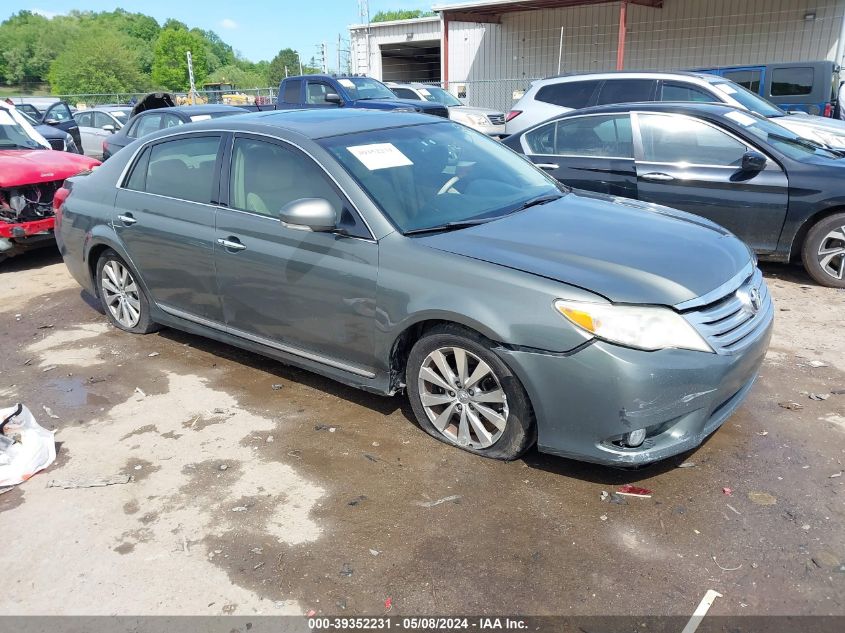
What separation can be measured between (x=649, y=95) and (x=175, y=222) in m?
7.25

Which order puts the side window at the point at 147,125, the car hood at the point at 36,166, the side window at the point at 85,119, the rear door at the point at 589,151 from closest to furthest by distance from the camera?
the rear door at the point at 589,151
the car hood at the point at 36,166
the side window at the point at 147,125
the side window at the point at 85,119

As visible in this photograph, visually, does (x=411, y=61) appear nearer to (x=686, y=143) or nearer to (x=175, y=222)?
(x=686, y=143)

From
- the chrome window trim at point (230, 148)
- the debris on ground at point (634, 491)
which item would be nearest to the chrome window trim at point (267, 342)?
the chrome window trim at point (230, 148)

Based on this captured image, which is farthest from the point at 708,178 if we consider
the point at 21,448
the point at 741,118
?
the point at 21,448

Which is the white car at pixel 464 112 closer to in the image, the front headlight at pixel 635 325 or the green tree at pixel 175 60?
the front headlight at pixel 635 325

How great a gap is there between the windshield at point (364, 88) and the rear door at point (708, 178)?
9.13 m

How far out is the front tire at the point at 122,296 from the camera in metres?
5.25

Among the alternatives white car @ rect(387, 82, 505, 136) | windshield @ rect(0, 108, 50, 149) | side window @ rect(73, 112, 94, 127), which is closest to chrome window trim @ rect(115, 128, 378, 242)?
windshield @ rect(0, 108, 50, 149)

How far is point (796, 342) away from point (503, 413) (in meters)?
2.83

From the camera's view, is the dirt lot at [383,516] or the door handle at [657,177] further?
the door handle at [657,177]

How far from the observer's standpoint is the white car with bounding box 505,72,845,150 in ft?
29.5

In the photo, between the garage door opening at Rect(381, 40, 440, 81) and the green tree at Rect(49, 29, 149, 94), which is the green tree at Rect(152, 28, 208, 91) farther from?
the garage door opening at Rect(381, 40, 440, 81)

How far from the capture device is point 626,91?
9641mm

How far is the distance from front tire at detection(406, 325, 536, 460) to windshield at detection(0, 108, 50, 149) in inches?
303
